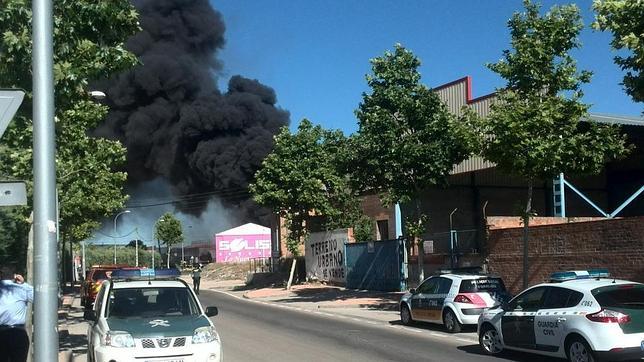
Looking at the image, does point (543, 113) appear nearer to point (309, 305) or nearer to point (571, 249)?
point (571, 249)

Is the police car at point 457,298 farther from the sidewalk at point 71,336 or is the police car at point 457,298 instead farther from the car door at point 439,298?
the sidewalk at point 71,336

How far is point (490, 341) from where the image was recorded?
39.1 feet

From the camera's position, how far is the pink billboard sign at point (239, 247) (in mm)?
66938

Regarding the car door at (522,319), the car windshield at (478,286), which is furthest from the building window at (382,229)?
the car door at (522,319)

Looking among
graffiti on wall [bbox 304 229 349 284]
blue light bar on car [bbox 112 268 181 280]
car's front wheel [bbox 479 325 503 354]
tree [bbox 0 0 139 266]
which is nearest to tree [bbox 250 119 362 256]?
graffiti on wall [bbox 304 229 349 284]

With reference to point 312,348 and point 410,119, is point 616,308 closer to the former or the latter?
point 312,348

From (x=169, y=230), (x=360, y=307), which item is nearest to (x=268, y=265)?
(x=360, y=307)

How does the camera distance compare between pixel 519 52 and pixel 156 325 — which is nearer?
pixel 156 325

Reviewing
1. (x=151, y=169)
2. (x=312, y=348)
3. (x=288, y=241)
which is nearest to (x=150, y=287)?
(x=312, y=348)

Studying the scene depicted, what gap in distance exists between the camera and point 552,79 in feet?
53.6

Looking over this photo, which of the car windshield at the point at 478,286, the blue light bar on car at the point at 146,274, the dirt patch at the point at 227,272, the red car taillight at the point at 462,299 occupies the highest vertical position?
the blue light bar on car at the point at 146,274

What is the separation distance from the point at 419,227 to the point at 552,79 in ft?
20.7

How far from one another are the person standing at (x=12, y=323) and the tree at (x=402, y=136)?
43.4 feet

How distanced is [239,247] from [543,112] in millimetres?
53792
